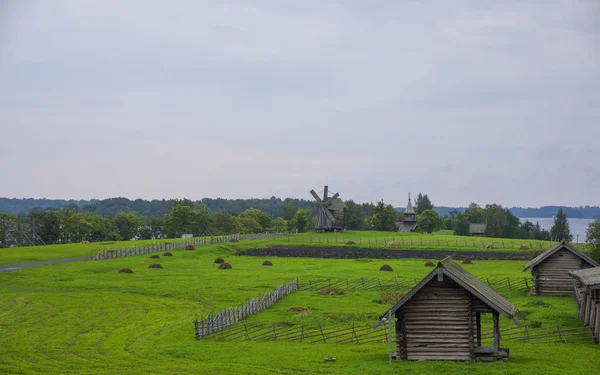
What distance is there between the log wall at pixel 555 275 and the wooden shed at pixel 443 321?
27.8 metres

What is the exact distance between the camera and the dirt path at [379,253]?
98.0 m

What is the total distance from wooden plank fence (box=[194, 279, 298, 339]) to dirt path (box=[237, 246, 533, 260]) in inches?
1672

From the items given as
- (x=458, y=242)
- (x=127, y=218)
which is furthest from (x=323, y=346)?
(x=127, y=218)

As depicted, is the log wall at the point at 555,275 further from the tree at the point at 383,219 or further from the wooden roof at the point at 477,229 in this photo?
the tree at the point at 383,219

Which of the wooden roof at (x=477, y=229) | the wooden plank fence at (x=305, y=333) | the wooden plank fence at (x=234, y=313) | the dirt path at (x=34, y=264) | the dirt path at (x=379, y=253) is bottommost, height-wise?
the wooden plank fence at (x=305, y=333)

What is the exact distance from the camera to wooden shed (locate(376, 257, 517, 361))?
30.6 m

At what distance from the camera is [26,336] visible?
4153 centimetres

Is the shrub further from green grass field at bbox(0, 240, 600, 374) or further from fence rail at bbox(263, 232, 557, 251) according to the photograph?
fence rail at bbox(263, 232, 557, 251)

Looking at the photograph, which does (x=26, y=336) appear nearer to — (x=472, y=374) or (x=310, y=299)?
(x=310, y=299)

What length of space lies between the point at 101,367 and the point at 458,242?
97.1m

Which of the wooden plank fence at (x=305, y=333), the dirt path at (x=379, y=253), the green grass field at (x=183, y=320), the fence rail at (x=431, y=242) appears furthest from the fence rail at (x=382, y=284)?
the fence rail at (x=431, y=242)

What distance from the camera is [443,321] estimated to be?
101 feet

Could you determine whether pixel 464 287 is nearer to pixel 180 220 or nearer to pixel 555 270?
pixel 555 270

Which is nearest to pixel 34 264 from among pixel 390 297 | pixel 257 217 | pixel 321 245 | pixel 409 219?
pixel 390 297
